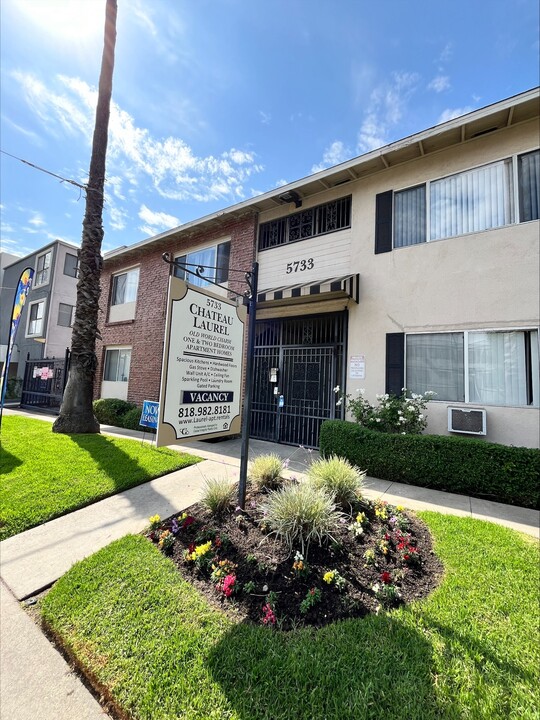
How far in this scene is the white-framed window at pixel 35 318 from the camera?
20.4 metres

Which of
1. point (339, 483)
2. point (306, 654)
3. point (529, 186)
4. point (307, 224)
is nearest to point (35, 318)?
point (307, 224)

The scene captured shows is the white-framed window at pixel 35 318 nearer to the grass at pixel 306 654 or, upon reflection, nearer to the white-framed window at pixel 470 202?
the white-framed window at pixel 470 202

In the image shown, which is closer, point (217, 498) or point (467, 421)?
point (217, 498)

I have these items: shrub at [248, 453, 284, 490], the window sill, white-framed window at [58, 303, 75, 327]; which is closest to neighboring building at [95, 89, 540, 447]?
shrub at [248, 453, 284, 490]

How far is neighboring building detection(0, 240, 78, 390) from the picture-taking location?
19984 mm

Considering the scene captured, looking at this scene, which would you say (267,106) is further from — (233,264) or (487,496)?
(487,496)

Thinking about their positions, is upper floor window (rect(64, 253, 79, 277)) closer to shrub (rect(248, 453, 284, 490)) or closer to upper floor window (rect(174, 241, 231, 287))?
upper floor window (rect(174, 241, 231, 287))

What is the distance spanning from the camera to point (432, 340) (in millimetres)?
6438

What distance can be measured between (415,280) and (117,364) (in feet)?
39.5

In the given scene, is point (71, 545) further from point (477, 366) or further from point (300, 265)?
point (300, 265)

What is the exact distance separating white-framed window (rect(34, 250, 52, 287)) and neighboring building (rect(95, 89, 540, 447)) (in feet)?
58.6

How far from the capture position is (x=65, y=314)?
2058 centimetres

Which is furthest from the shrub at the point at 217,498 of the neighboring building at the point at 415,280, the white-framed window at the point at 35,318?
the white-framed window at the point at 35,318

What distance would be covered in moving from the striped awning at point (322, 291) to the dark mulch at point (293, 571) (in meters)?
4.76
